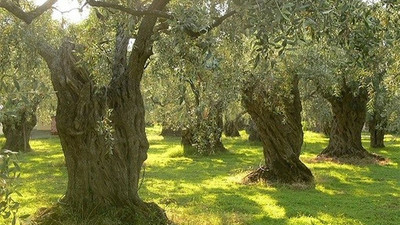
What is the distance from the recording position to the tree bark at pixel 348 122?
83.0ft

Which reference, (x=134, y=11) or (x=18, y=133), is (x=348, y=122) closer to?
(x=18, y=133)

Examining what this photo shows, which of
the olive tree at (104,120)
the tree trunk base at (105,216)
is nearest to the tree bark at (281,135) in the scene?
the olive tree at (104,120)

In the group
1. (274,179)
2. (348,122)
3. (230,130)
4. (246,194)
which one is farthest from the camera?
(230,130)

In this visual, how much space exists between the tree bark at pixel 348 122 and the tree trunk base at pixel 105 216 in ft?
54.3

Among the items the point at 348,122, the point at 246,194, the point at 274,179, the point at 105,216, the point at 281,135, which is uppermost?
the point at 348,122

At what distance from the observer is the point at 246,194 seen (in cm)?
1553

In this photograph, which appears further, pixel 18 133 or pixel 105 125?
pixel 18 133

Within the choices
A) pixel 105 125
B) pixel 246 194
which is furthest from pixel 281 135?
pixel 105 125

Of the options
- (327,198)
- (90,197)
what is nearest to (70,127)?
(90,197)

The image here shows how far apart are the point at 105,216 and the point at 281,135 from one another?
8457 mm

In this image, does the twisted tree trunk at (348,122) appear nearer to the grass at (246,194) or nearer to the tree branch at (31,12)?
the grass at (246,194)

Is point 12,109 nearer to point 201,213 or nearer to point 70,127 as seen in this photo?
point 70,127

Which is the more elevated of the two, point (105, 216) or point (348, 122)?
point (348, 122)

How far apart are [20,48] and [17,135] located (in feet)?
67.2
